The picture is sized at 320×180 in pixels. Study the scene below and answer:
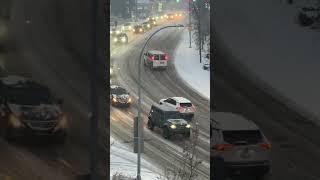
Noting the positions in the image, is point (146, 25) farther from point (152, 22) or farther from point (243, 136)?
point (243, 136)

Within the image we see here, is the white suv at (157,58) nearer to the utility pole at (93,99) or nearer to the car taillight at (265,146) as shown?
the utility pole at (93,99)

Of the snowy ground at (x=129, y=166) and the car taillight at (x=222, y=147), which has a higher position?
the car taillight at (x=222, y=147)

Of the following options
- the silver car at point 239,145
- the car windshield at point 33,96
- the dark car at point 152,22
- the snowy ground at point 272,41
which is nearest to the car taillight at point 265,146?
the silver car at point 239,145

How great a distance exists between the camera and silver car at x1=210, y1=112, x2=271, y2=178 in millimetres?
2455

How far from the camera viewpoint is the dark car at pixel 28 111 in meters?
2.52

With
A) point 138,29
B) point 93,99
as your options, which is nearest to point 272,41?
point 93,99

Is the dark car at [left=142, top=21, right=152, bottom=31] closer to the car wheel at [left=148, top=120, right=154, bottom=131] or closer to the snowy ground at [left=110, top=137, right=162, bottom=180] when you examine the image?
the car wheel at [left=148, top=120, right=154, bottom=131]

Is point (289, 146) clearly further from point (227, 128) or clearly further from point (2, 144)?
point (2, 144)

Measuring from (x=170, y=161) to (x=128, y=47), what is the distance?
3006 mm

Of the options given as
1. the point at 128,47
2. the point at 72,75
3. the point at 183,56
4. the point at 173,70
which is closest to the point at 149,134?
the point at 173,70

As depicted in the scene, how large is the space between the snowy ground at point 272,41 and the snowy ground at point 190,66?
470cm

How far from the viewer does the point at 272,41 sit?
2.49 m

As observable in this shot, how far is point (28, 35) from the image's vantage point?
8.39ft

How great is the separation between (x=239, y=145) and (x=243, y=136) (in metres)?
0.06
